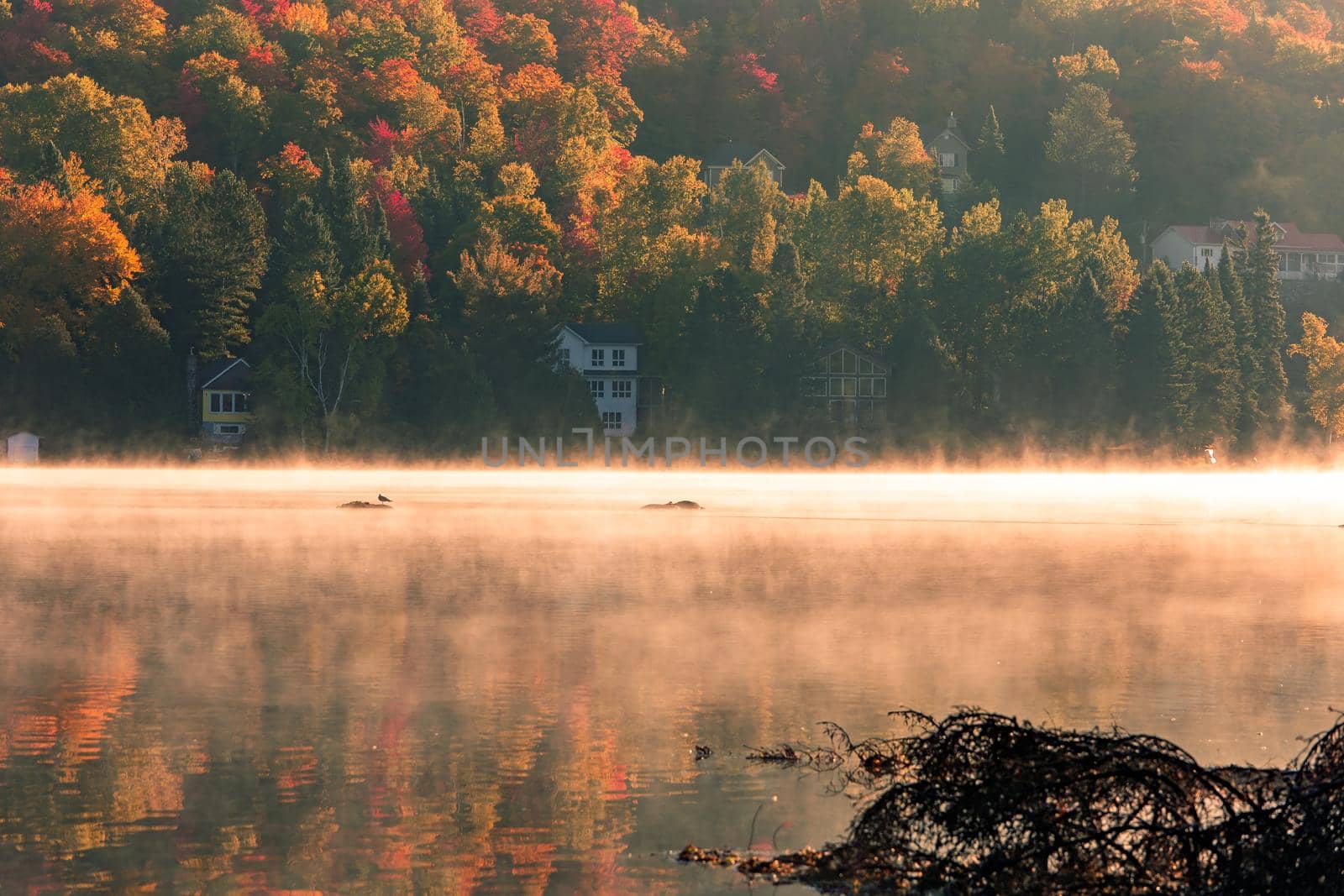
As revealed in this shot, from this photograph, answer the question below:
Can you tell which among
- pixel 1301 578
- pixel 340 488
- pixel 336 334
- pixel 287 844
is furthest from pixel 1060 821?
pixel 336 334

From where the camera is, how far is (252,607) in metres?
35.1

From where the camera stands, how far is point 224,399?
12694 centimetres

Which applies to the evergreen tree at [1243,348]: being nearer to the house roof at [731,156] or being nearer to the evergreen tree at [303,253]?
the house roof at [731,156]

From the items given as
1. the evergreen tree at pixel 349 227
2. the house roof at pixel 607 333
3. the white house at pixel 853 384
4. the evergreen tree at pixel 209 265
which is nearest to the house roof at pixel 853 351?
the white house at pixel 853 384

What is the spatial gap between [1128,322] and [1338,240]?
6682cm

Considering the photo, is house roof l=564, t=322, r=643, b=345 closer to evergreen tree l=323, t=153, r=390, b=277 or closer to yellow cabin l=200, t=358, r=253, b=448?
evergreen tree l=323, t=153, r=390, b=277

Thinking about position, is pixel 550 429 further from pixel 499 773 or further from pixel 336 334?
pixel 499 773

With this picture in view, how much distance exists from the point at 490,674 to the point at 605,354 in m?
115

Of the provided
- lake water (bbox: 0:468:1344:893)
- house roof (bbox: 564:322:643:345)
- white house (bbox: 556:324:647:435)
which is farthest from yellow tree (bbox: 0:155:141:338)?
lake water (bbox: 0:468:1344:893)

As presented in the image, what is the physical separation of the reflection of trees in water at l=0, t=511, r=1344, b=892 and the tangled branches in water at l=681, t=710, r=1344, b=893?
1882mm

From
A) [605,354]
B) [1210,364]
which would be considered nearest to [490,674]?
[605,354]

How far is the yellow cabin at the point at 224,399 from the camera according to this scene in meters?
126

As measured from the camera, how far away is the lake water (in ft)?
51.3

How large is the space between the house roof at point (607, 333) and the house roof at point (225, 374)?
963 inches
